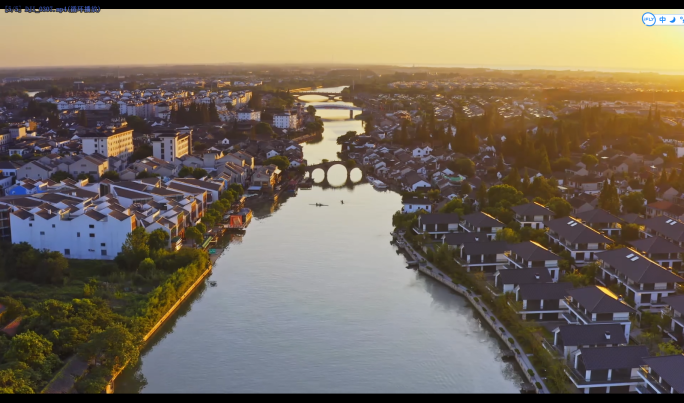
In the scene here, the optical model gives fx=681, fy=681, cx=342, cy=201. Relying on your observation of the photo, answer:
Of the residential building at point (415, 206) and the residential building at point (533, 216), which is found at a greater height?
the residential building at point (533, 216)

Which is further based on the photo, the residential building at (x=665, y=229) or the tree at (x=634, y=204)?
the tree at (x=634, y=204)

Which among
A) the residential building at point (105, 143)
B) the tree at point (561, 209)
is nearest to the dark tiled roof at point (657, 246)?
the tree at point (561, 209)

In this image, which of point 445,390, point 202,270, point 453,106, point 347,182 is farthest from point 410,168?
point 453,106

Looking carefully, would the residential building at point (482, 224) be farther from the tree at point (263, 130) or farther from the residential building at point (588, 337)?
the tree at point (263, 130)

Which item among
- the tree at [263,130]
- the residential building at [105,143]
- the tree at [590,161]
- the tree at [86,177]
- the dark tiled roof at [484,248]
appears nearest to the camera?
the dark tiled roof at [484,248]

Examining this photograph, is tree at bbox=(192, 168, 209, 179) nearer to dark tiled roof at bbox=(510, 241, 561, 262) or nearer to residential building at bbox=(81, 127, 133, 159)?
residential building at bbox=(81, 127, 133, 159)

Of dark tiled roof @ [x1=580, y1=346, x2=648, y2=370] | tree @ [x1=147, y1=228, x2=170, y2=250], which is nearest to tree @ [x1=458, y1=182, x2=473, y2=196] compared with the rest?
tree @ [x1=147, y1=228, x2=170, y2=250]

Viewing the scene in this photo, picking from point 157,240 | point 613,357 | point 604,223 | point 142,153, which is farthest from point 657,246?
point 142,153
